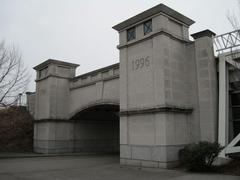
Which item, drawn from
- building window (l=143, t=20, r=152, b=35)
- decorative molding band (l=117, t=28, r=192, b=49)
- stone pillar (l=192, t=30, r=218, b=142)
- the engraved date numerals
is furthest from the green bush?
building window (l=143, t=20, r=152, b=35)

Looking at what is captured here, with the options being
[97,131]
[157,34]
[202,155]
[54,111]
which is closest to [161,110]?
[202,155]

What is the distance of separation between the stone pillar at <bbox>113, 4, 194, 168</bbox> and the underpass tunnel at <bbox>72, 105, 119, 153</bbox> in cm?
924

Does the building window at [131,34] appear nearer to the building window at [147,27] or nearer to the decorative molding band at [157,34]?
the decorative molding band at [157,34]

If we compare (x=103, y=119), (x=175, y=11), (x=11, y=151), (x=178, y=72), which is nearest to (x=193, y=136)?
(x=178, y=72)

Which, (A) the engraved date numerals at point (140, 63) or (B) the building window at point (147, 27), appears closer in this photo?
(A) the engraved date numerals at point (140, 63)

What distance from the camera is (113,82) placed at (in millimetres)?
21094

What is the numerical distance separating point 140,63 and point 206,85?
4005mm

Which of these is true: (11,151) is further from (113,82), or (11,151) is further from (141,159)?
(141,159)

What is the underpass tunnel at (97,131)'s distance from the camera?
2697 centimetres

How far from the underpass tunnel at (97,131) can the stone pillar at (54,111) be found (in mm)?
933

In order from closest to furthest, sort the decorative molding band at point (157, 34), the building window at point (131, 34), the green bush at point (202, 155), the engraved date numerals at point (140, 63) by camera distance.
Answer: the green bush at point (202, 155) → the decorative molding band at point (157, 34) → the engraved date numerals at point (140, 63) → the building window at point (131, 34)

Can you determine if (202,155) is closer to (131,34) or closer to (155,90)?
(155,90)

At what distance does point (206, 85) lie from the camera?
612 inches

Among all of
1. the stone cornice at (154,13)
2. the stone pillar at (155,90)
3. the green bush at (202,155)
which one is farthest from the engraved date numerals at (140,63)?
the green bush at (202,155)
